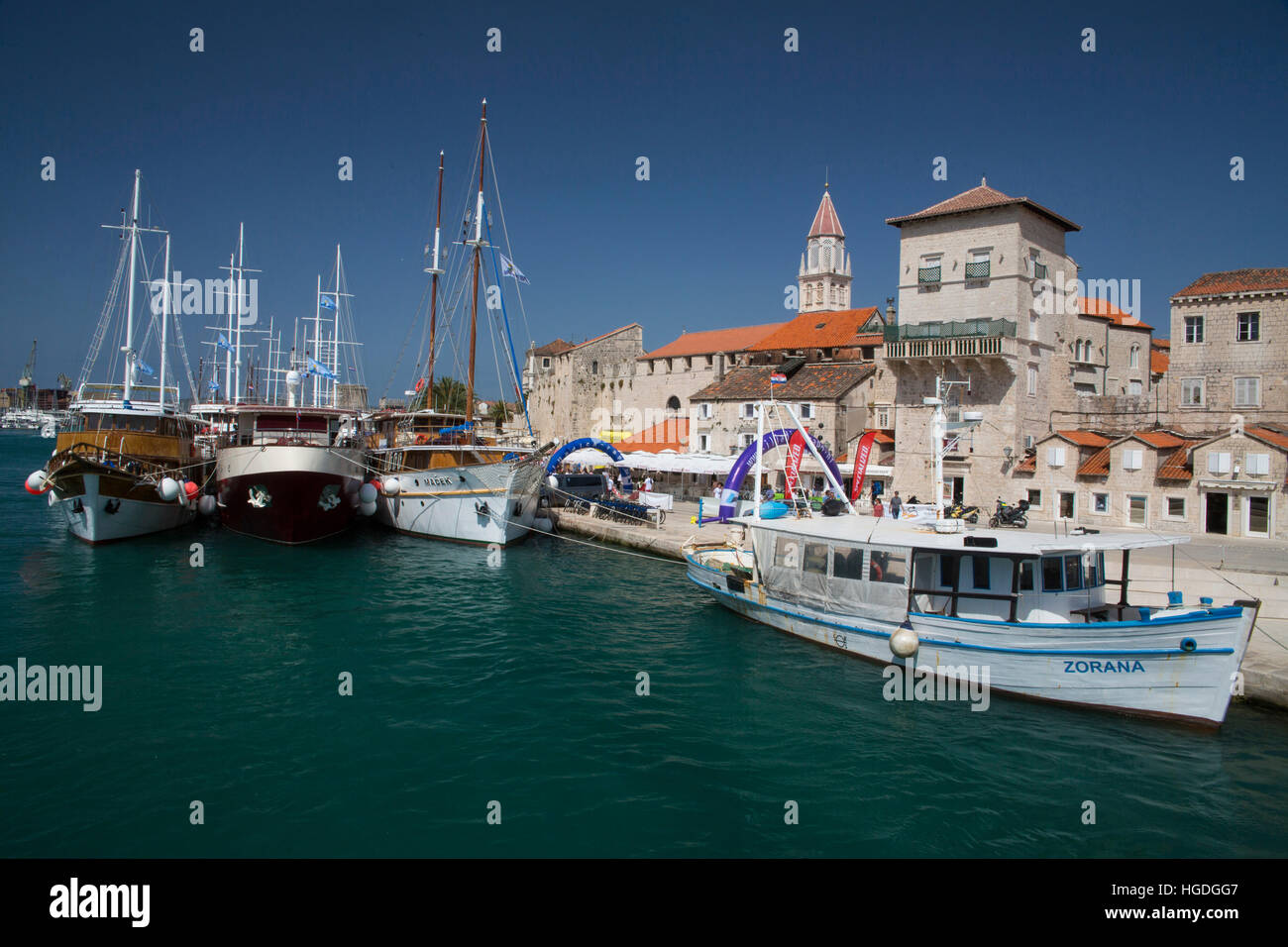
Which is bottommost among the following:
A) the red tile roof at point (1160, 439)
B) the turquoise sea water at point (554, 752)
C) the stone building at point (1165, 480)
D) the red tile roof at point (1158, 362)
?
the turquoise sea water at point (554, 752)

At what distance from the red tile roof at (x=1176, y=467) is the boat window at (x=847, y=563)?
1662 centimetres

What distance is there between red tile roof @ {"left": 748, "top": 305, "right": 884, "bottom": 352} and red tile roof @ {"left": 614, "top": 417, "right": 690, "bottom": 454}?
22.9 feet

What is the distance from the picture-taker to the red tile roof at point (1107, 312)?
119ft

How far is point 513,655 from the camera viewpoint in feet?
54.4

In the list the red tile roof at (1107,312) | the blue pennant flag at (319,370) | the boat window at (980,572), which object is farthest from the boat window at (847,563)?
the blue pennant flag at (319,370)

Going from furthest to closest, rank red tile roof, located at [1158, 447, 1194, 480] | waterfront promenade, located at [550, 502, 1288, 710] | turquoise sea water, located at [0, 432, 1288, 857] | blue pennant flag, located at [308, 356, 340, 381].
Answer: blue pennant flag, located at [308, 356, 340, 381] → red tile roof, located at [1158, 447, 1194, 480] → waterfront promenade, located at [550, 502, 1288, 710] → turquoise sea water, located at [0, 432, 1288, 857]

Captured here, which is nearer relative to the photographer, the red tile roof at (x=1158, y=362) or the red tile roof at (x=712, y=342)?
the red tile roof at (x=1158, y=362)

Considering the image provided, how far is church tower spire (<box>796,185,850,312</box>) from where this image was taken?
8169 cm

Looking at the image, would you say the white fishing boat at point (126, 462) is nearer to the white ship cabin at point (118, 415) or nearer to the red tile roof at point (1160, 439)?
the white ship cabin at point (118, 415)

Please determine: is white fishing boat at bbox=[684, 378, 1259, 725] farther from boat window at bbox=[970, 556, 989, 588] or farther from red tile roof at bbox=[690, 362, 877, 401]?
red tile roof at bbox=[690, 362, 877, 401]

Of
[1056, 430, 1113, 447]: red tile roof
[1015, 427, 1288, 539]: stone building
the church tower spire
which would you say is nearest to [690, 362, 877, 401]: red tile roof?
[1015, 427, 1288, 539]: stone building

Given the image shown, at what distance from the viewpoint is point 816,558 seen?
1734 cm
